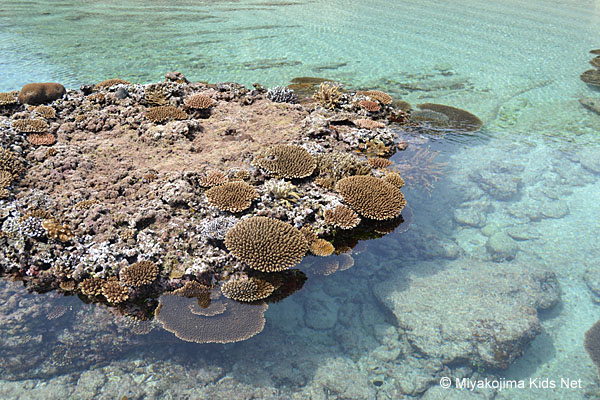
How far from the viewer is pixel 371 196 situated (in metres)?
6.92

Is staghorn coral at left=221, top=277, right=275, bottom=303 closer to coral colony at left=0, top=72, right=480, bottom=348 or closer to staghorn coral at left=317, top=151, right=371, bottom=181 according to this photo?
coral colony at left=0, top=72, right=480, bottom=348

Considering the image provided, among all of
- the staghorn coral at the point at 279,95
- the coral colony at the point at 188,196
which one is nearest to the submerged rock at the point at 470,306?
the coral colony at the point at 188,196

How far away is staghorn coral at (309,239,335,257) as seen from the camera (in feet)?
20.0

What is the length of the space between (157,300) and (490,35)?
864 inches

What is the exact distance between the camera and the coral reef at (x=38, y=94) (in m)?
9.66

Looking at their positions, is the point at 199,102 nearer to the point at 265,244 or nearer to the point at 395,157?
the point at 395,157

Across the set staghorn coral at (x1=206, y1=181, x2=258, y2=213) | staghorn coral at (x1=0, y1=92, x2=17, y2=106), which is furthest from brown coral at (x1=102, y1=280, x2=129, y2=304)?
staghorn coral at (x1=0, y1=92, x2=17, y2=106)

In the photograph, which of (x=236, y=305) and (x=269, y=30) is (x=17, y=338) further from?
(x=269, y=30)

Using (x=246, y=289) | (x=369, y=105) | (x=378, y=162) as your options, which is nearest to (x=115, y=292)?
(x=246, y=289)

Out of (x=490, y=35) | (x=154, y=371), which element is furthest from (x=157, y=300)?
(x=490, y=35)

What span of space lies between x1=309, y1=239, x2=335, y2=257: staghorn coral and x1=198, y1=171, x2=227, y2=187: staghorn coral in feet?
7.14

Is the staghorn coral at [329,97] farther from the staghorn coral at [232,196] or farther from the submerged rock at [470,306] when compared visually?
the submerged rock at [470,306]

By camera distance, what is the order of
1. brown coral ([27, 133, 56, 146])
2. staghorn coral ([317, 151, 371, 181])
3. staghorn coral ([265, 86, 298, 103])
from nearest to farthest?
1. staghorn coral ([317, 151, 371, 181])
2. brown coral ([27, 133, 56, 146])
3. staghorn coral ([265, 86, 298, 103])

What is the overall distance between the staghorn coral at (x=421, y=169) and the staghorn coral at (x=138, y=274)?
5682 mm
